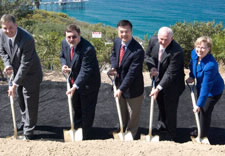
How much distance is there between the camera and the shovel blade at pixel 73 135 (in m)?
3.89

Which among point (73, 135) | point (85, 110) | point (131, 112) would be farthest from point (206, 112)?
point (73, 135)

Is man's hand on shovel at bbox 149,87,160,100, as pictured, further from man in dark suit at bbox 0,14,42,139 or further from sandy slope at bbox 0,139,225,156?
man in dark suit at bbox 0,14,42,139

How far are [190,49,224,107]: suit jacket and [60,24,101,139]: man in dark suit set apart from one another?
1.17m

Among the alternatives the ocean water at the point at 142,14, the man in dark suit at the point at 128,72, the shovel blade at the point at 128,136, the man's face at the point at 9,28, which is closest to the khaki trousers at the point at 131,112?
the man in dark suit at the point at 128,72

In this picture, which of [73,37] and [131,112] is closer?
[73,37]

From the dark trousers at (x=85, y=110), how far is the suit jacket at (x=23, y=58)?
2.01 feet

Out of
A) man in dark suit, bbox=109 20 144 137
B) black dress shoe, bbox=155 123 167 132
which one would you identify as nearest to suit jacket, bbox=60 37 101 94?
man in dark suit, bbox=109 20 144 137

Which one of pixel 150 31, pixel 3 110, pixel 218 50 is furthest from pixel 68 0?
pixel 3 110

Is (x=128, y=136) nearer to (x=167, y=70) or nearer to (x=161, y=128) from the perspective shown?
(x=161, y=128)

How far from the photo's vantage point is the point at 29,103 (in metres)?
3.91

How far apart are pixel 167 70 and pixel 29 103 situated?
1.78 m

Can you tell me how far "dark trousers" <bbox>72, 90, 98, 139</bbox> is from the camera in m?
3.90

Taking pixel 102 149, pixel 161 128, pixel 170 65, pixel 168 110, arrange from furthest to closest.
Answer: pixel 161 128 → pixel 168 110 → pixel 170 65 → pixel 102 149

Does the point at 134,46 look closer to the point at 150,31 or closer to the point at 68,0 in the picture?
Answer: the point at 150,31
